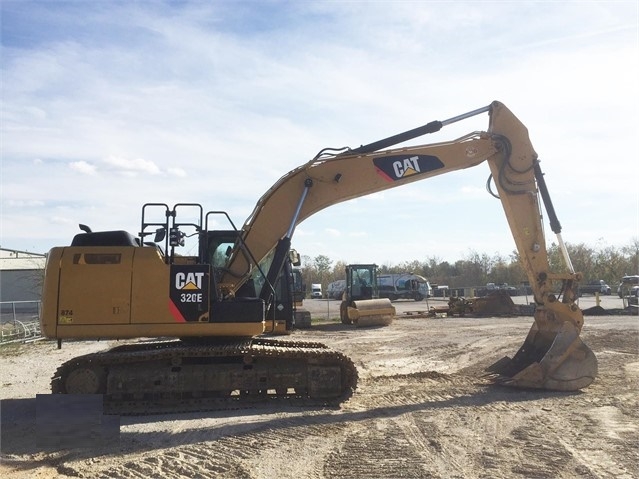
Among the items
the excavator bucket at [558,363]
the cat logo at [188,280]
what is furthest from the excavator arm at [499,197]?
the cat logo at [188,280]

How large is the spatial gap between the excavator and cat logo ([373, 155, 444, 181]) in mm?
18

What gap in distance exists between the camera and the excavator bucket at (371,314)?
2691 centimetres

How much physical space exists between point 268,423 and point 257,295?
101 inches

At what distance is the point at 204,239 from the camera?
9688mm

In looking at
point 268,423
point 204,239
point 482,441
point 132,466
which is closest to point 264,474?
point 132,466

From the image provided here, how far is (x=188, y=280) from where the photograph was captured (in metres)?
8.99

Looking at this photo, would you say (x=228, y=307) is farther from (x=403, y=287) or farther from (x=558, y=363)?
(x=403, y=287)

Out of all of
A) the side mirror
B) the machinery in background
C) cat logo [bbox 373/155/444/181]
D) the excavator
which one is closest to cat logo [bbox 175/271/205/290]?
the excavator

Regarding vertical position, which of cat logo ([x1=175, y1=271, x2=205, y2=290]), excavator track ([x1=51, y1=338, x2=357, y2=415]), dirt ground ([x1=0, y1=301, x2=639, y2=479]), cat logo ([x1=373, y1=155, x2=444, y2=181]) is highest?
cat logo ([x1=373, y1=155, x2=444, y2=181])

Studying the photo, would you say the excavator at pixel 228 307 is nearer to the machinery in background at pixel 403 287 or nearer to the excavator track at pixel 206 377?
the excavator track at pixel 206 377

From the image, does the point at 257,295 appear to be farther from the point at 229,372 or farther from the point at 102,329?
the point at 102,329

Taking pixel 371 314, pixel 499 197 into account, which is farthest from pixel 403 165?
pixel 371 314

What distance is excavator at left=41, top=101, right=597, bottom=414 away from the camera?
8852mm

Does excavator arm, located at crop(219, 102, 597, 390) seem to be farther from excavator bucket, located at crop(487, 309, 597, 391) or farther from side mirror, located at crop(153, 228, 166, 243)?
side mirror, located at crop(153, 228, 166, 243)
